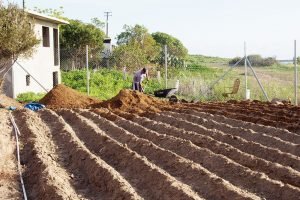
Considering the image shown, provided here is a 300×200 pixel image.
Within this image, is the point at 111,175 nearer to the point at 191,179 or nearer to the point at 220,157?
the point at 191,179

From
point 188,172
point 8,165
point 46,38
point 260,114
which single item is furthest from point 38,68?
point 188,172

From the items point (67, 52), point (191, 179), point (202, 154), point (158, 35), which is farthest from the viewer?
point (158, 35)

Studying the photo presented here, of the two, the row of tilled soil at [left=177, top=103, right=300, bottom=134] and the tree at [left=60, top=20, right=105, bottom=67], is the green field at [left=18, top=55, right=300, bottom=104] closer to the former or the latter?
the row of tilled soil at [left=177, top=103, right=300, bottom=134]

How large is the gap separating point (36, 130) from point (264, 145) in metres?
4.83

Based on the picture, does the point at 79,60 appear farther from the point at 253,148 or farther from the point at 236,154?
the point at 236,154

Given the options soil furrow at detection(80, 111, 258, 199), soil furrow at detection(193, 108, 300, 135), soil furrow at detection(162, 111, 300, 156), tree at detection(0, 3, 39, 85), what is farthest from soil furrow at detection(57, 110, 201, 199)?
tree at detection(0, 3, 39, 85)

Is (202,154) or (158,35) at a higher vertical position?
(158,35)

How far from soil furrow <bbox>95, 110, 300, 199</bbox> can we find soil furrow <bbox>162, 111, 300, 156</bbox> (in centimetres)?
153

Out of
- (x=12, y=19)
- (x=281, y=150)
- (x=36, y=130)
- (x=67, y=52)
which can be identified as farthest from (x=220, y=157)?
(x=67, y=52)

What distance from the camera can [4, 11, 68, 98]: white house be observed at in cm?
1967

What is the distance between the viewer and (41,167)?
8.05 meters

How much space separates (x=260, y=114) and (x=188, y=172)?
6.56 m

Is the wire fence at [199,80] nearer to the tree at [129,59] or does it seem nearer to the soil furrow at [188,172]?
the tree at [129,59]

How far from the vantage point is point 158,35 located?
7225cm
